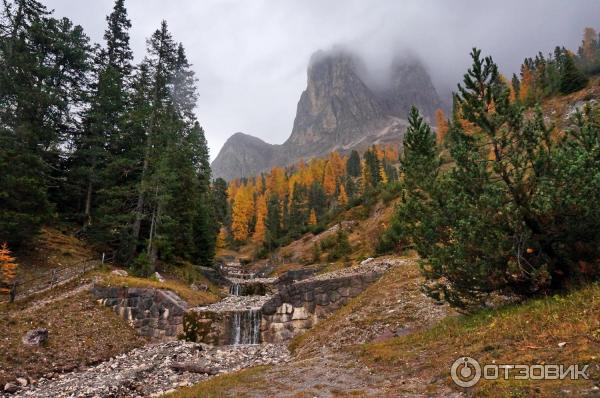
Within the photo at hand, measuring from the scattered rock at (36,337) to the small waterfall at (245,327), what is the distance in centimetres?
1072

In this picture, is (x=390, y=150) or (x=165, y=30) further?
Answer: (x=390, y=150)

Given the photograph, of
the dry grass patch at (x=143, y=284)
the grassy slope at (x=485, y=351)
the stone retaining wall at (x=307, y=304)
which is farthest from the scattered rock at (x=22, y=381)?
the stone retaining wall at (x=307, y=304)

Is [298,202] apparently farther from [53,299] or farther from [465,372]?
[465,372]

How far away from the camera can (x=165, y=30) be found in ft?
129

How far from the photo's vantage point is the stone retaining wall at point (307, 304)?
2505 cm

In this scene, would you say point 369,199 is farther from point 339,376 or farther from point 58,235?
point 339,376

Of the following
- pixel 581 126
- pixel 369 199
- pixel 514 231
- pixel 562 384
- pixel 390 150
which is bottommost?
pixel 562 384

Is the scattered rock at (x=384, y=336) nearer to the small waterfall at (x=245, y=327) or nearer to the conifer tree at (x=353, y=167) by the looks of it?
the small waterfall at (x=245, y=327)

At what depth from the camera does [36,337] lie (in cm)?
1800

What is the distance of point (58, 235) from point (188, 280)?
1266 cm

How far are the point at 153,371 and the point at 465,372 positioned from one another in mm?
12901

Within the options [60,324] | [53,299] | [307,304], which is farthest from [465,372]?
[53,299]

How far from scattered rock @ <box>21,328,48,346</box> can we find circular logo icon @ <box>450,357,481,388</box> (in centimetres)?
1896

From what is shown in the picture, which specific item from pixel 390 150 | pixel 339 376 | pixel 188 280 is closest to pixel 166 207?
pixel 188 280
